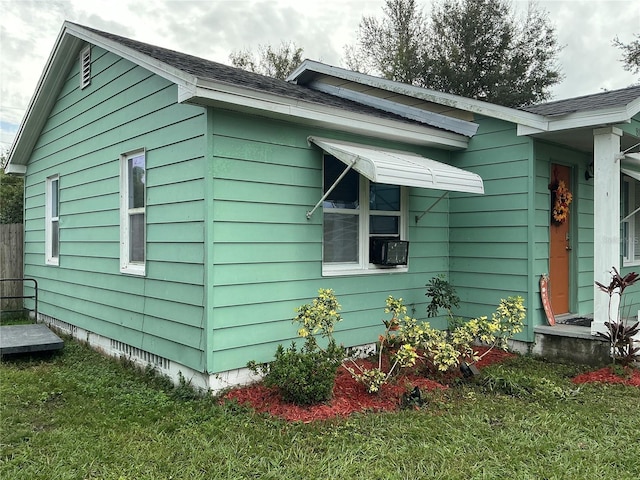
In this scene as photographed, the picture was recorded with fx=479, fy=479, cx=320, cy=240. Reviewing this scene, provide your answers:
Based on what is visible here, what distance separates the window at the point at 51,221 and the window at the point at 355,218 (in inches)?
205

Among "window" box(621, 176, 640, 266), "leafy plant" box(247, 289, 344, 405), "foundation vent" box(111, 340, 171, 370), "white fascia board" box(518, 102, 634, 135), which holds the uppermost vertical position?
"white fascia board" box(518, 102, 634, 135)

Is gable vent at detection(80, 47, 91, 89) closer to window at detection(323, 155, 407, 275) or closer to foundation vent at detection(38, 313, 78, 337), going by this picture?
foundation vent at detection(38, 313, 78, 337)

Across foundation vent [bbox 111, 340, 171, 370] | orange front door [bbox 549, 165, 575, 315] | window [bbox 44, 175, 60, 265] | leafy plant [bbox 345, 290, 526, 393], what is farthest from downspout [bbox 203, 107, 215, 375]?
window [bbox 44, 175, 60, 265]

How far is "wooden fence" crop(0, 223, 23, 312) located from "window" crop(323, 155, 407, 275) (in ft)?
23.9

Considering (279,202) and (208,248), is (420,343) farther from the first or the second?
(208,248)

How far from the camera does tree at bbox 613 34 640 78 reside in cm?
2028

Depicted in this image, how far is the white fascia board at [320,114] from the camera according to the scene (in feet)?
13.6

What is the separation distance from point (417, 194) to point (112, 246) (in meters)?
4.01

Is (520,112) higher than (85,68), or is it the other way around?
(85,68)

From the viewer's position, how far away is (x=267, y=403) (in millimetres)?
4258

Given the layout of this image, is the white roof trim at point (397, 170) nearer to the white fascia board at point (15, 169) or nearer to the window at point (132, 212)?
the window at point (132, 212)

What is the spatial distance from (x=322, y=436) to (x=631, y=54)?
2337 cm

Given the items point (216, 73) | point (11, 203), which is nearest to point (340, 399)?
point (216, 73)

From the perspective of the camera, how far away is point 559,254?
6809 mm
